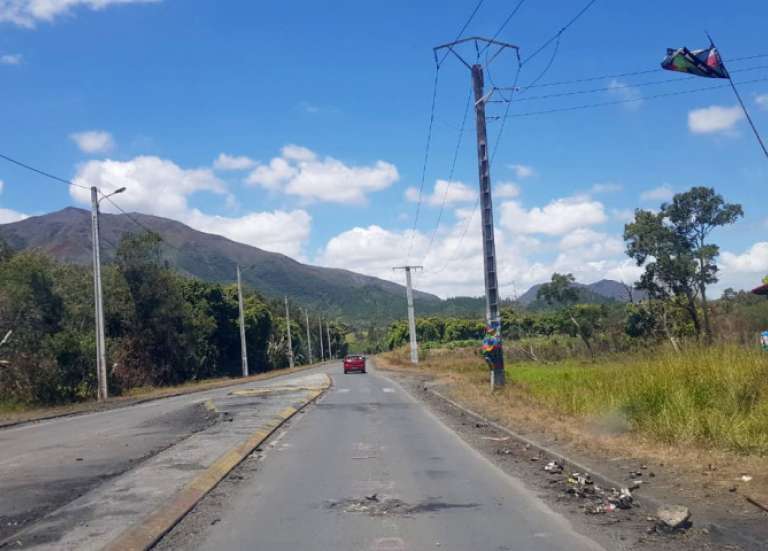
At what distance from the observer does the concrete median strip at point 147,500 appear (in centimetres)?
746

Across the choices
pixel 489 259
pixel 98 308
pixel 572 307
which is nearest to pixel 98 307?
pixel 98 308

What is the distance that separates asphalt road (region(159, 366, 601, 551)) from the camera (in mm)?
7332

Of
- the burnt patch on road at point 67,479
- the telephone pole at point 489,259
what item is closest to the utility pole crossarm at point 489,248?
the telephone pole at point 489,259

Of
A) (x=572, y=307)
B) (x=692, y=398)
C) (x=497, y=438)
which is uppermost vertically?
(x=572, y=307)

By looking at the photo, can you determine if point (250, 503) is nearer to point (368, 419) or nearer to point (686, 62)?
point (686, 62)

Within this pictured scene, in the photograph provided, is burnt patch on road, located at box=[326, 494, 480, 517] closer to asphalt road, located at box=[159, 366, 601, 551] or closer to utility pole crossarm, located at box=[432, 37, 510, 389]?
asphalt road, located at box=[159, 366, 601, 551]

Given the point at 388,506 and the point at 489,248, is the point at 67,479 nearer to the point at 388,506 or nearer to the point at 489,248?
the point at 388,506

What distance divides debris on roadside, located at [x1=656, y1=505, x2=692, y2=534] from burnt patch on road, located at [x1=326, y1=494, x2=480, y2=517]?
2.10 meters

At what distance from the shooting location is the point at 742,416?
11.6 meters

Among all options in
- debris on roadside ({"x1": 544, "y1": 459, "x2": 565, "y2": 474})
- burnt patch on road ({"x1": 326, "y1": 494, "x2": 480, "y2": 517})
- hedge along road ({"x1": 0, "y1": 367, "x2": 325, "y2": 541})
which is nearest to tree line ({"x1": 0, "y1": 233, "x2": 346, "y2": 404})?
hedge along road ({"x1": 0, "y1": 367, "x2": 325, "y2": 541})

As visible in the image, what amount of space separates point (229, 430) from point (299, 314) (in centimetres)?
11731

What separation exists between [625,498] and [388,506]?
267 cm

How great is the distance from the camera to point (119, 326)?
5275 centimetres

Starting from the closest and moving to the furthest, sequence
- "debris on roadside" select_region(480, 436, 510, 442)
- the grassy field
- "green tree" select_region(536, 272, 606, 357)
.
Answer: the grassy field < "debris on roadside" select_region(480, 436, 510, 442) < "green tree" select_region(536, 272, 606, 357)
